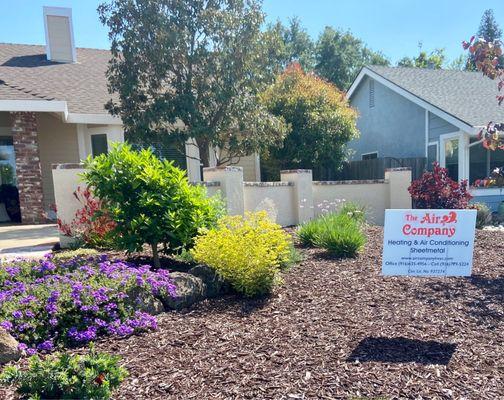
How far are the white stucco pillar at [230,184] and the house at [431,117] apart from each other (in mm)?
7194

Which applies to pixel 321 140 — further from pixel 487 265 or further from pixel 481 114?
pixel 487 265

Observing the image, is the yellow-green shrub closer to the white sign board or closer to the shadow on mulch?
the white sign board

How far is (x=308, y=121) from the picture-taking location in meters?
14.5

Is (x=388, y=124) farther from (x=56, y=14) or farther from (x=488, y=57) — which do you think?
(x=56, y=14)

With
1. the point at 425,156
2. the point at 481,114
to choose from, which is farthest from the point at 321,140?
the point at 481,114

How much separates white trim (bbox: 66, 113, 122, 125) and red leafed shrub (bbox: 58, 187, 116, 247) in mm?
4597

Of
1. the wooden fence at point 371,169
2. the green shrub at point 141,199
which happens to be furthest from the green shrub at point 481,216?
the green shrub at point 141,199

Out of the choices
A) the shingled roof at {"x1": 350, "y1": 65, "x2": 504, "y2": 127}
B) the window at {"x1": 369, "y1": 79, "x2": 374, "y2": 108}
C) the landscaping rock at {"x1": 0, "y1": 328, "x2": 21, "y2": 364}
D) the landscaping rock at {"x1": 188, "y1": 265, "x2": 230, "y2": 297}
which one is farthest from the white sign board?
the window at {"x1": 369, "y1": 79, "x2": 374, "y2": 108}

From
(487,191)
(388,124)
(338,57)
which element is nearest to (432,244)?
(487,191)

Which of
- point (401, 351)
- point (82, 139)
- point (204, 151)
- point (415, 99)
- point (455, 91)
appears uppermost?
point (455, 91)

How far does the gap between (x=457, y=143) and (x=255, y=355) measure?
13190 mm

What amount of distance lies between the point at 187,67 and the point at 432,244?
8404mm

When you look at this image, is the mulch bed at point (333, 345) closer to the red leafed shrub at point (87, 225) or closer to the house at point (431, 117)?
the red leafed shrub at point (87, 225)

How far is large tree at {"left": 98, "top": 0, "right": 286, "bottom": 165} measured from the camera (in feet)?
33.6
